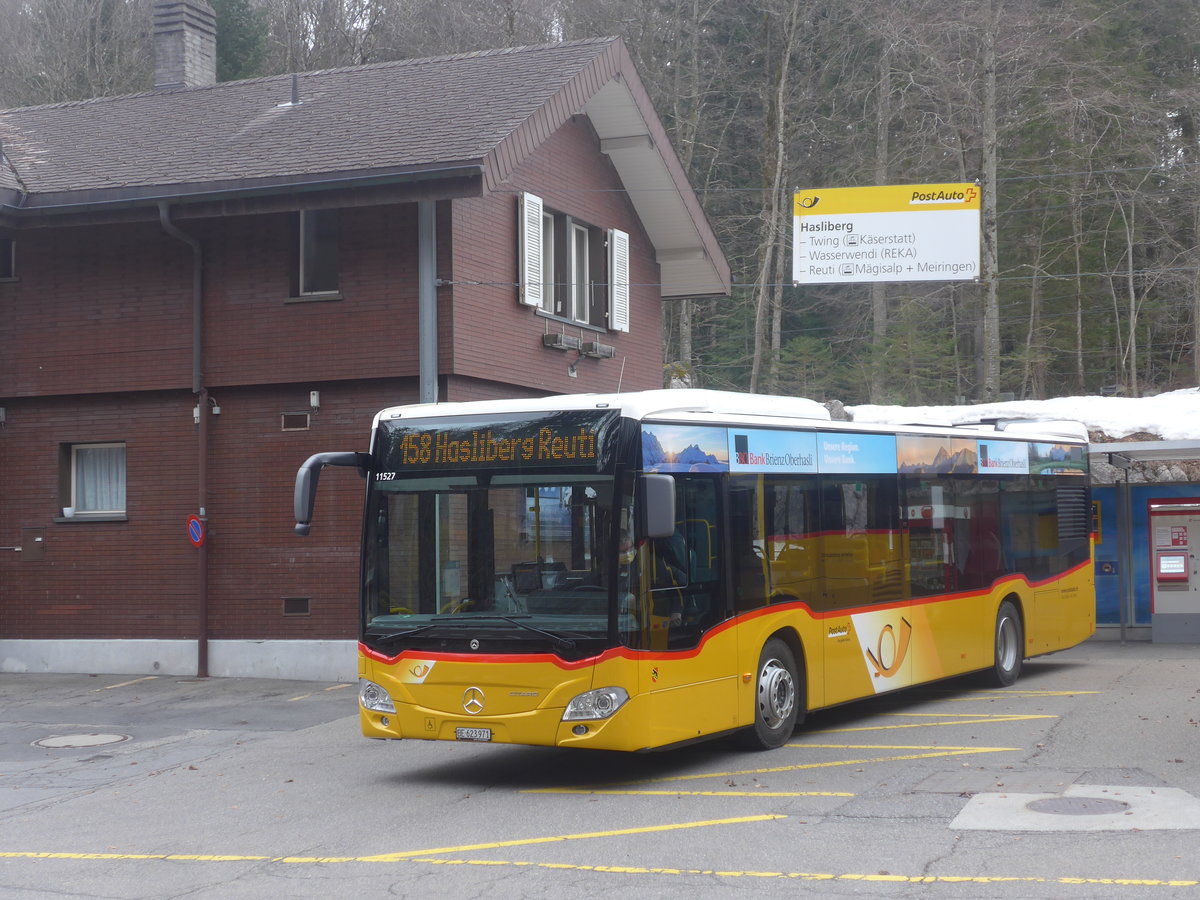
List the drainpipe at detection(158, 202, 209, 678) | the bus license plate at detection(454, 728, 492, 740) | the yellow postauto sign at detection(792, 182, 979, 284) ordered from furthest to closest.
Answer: the drainpipe at detection(158, 202, 209, 678) → the yellow postauto sign at detection(792, 182, 979, 284) → the bus license plate at detection(454, 728, 492, 740)

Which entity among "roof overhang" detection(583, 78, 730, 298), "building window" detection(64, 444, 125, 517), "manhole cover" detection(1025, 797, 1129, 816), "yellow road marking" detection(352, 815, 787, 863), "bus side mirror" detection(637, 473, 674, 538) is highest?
"roof overhang" detection(583, 78, 730, 298)

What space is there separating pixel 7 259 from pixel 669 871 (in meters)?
14.7

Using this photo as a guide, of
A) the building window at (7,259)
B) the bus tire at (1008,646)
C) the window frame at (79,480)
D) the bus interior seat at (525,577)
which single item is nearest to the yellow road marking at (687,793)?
the bus interior seat at (525,577)

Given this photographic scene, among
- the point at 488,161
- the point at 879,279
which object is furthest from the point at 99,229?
the point at 879,279

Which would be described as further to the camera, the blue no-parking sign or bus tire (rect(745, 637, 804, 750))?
the blue no-parking sign

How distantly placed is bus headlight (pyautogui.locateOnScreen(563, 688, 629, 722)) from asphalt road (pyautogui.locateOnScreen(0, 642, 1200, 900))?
1.89 ft

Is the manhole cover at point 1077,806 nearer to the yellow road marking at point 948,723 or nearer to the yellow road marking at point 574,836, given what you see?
the yellow road marking at point 574,836

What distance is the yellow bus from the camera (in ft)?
32.0

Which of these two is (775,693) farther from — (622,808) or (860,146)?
(860,146)

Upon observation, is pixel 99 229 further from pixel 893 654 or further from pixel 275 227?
pixel 893 654

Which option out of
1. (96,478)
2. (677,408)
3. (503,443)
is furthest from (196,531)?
(677,408)

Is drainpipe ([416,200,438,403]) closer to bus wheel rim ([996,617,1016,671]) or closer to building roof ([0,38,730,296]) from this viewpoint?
building roof ([0,38,730,296])

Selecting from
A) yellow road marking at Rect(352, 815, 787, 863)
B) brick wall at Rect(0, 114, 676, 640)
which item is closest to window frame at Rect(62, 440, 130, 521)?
brick wall at Rect(0, 114, 676, 640)

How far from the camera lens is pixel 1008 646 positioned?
15781 mm
